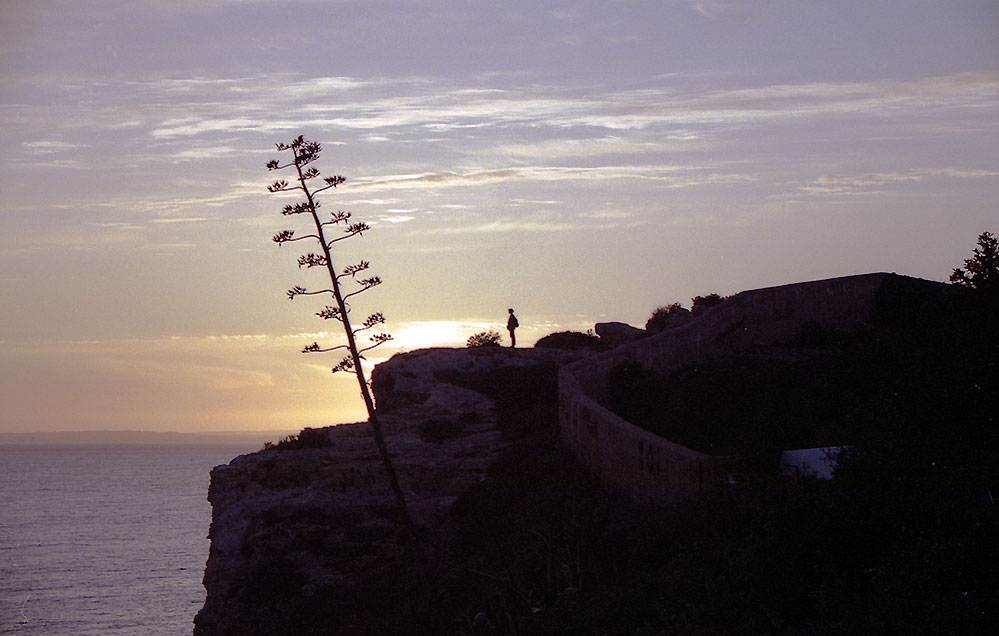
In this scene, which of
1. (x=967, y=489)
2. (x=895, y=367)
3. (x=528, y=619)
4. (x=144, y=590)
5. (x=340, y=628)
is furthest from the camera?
(x=144, y=590)

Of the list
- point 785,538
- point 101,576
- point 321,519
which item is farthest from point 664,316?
point 101,576

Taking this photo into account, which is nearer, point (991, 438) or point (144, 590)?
point (991, 438)

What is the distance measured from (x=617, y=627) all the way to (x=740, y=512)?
3.37m

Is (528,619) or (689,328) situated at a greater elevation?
(689,328)

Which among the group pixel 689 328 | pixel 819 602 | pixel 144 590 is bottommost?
pixel 144 590

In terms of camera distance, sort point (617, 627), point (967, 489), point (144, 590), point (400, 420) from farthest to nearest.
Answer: point (144, 590) < point (400, 420) < point (617, 627) < point (967, 489)

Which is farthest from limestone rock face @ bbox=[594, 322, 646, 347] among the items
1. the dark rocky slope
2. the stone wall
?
the stone wall

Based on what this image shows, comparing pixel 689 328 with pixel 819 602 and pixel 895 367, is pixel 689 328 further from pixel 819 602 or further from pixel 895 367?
pixel 819 602

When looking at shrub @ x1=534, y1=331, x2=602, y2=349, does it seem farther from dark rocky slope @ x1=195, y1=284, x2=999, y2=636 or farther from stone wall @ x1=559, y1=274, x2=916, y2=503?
stone wall @ x1=559, y1=274, x2=916, y2=503

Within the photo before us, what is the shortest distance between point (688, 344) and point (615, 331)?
2447 cm

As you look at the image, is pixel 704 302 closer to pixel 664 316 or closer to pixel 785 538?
pixel 664 316

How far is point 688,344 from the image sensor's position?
41.2 m

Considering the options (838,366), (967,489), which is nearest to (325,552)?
(838,366)

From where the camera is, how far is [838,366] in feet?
121
